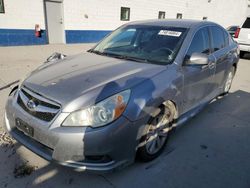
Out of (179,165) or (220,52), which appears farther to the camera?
(220,52)

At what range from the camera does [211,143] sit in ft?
10.9

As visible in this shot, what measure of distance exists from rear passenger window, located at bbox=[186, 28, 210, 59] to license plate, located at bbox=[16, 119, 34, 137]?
2158 mm

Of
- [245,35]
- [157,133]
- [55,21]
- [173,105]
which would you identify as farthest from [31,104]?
[55,21]

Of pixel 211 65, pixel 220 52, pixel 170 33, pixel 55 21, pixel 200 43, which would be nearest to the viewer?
pixel 170 33

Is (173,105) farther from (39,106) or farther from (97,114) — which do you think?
(39,106)

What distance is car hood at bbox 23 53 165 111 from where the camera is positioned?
2213 mm

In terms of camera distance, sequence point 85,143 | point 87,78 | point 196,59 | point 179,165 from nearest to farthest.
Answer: point 85,143 → point 87,78 → point 179,165 → point 196,59

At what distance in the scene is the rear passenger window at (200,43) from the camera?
3230 mm

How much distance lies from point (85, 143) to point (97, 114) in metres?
0.29

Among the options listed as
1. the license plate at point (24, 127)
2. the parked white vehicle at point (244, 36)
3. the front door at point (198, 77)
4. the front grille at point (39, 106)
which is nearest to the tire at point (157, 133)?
the front door at point (198, 77)

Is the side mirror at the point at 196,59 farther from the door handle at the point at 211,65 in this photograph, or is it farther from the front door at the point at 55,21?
the front door at the point at 55,21

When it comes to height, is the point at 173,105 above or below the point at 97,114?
below

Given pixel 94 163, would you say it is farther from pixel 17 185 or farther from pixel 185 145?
pixel 185 145

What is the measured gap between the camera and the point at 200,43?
3.49 meters
